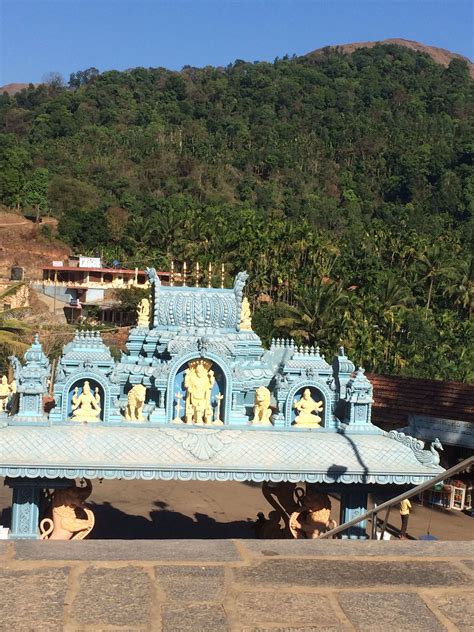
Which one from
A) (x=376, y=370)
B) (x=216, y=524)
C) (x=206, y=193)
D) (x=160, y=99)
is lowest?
(x=216, y=524)

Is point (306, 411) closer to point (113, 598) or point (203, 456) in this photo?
point (203, 456)

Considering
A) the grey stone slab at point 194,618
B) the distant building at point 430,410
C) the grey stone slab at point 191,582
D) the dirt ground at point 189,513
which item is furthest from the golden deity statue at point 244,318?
the grey stone slab at point 194,618

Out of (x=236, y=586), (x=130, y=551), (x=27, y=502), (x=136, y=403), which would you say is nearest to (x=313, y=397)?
(x=136, y=403)

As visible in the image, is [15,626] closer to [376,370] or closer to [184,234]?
[376,370]

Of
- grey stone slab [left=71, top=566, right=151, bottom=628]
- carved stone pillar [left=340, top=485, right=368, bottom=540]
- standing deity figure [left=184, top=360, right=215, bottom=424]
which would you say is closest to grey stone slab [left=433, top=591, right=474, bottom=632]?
grey stone slab [left=71, top=566, right=151, bottom=628]

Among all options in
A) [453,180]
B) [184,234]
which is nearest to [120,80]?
[453,180]

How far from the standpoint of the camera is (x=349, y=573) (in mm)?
2680

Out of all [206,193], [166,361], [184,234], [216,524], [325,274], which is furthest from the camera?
[206,193]

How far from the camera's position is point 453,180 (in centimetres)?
7650

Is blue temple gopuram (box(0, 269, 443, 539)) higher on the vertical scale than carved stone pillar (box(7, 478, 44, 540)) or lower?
higher

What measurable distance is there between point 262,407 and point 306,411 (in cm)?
62

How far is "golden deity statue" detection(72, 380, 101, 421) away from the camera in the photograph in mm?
10742

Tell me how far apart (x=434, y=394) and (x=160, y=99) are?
94072 mm

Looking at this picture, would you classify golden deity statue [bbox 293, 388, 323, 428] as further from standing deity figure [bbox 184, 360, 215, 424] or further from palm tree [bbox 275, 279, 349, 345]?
palm tree [bbox 275, 279, 349, 345]
